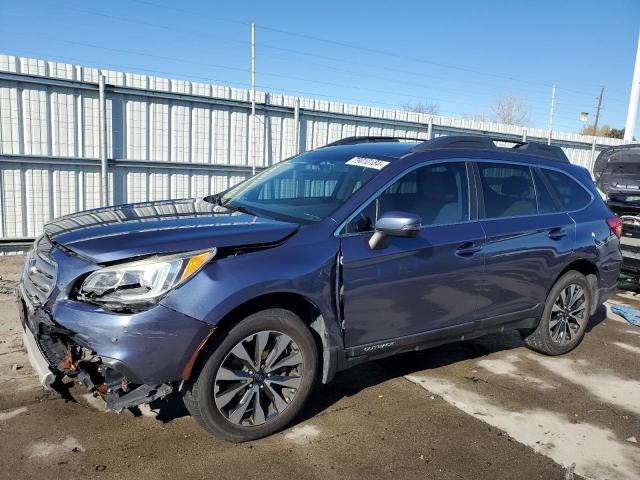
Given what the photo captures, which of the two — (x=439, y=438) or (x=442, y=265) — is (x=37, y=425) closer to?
(x=439, y=438)


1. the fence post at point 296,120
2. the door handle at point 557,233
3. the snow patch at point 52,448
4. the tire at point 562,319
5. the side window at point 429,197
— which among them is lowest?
the snow patch at point 52,448

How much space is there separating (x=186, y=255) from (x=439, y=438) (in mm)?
2030

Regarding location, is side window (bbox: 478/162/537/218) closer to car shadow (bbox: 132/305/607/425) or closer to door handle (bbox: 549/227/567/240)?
door handle (bbox: 549/227/567/240)

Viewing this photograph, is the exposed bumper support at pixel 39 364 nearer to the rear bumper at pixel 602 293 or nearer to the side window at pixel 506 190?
the side window at pixel 506 190

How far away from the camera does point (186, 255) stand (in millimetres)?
2982

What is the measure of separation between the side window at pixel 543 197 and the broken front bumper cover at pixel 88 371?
139 inches

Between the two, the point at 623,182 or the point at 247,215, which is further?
the point at 623,182

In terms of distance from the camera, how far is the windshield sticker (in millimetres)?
3932

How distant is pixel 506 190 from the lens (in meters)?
4.56

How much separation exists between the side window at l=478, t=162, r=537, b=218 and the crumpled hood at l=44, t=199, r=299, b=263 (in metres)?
1.82

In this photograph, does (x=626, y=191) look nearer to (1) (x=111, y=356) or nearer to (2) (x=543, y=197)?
(2) (x=543, y=197)

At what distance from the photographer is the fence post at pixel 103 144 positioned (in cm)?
814

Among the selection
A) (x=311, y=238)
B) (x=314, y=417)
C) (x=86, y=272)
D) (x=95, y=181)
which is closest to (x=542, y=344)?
(x=314, y=417)

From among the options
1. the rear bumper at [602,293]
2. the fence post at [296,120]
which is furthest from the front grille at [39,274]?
the fence post at [296,120]
